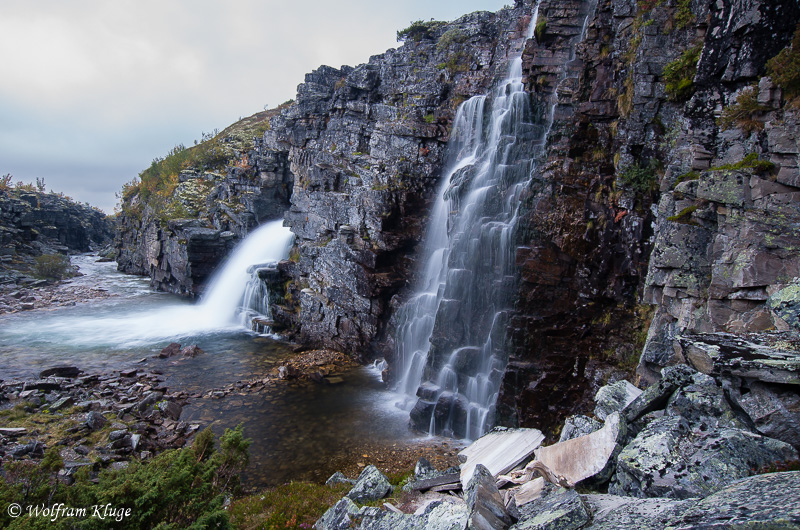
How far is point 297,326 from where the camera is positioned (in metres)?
31.5

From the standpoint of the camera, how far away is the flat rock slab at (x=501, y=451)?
360 inches

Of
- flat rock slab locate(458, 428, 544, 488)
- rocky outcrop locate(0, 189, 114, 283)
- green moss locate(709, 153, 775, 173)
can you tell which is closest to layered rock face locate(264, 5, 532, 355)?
flat rock slab locate(458, 428, 544, 488)

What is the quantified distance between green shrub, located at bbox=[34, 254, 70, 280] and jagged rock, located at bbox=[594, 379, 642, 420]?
61.8 m

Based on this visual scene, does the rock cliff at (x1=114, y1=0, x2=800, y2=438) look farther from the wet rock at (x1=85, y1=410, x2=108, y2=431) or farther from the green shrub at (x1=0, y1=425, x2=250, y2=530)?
the wet rock at (x1=85, y1=410, x2=108, y2=431)

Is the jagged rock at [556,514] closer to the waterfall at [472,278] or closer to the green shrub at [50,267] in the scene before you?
the waterfall at [472,278]

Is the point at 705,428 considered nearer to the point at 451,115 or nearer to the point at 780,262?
the point at 780,262

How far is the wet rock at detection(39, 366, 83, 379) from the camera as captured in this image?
2266 centimetres

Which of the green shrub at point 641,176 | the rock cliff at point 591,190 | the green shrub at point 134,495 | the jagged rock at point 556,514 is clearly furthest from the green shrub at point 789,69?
the green shrub at point 134,495

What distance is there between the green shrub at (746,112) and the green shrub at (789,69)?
537mm

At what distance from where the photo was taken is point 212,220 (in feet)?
153

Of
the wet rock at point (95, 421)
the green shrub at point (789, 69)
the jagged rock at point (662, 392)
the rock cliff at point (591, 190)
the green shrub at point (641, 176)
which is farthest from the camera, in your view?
the wet rock at point (95, 421)

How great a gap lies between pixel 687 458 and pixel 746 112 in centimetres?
958

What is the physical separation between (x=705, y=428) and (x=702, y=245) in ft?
23.4

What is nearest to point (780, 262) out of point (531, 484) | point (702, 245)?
point (702, 245)
